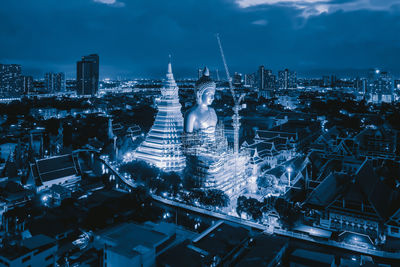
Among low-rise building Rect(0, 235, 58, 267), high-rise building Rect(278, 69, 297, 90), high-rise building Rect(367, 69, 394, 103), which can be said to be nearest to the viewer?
low-rise building Rect(0, 235, 58, 267)

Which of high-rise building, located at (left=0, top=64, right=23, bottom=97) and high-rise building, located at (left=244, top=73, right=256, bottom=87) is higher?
high-rise building, located at (left=244, top=73, right=256, bottom=87)

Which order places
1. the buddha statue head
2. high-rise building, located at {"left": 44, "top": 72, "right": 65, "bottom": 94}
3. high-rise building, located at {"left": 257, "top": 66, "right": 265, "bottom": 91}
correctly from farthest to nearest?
1. high-rise building, located at {"left": 257, "top": 66, "right": 265, "bottom": 91}
2. high-rise building, located at {"left": 44, "top": 72, "right": 65, "bottom": 94}
3. the buddha statue head

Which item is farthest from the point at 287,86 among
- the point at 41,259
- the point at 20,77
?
the point at 41,259

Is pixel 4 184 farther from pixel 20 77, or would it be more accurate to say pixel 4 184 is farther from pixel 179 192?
pixel 20 77

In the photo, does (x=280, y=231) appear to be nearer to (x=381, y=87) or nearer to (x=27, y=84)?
(x=381, y=87)

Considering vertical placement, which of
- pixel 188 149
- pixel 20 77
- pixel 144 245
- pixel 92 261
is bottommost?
pixel 92 261

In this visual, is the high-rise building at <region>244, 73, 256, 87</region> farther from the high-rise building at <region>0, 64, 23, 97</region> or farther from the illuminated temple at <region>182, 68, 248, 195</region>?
the illuminated temple at <region>182, 68, 248, 195</region>

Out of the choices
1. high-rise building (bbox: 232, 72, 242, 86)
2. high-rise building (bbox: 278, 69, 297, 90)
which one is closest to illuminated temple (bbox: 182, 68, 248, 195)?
high-rise building (bbox: 278, 69, 297, 90)
